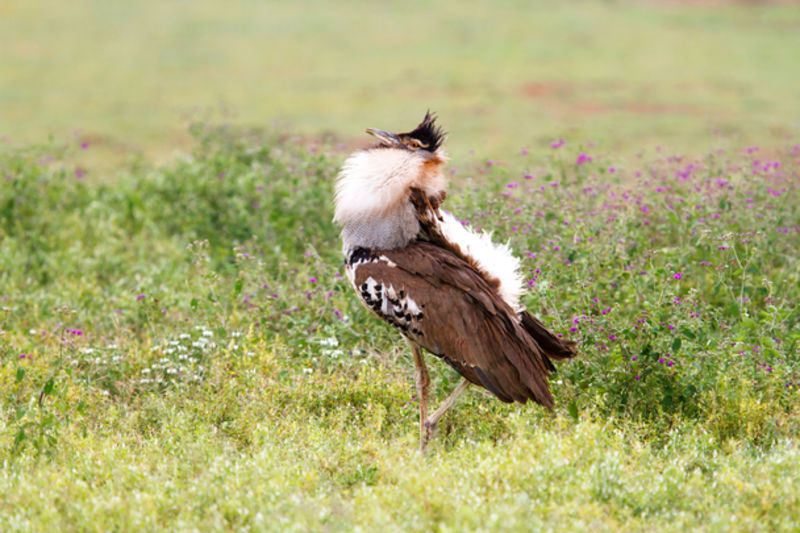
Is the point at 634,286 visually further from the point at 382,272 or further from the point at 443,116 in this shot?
the point at 443,116

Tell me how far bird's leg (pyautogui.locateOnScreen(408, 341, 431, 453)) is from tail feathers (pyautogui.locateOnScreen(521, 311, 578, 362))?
495 millimetres

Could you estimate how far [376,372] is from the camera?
4.80m

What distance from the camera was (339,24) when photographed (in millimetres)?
18734

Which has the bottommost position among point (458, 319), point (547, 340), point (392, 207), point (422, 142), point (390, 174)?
point (547, 340)

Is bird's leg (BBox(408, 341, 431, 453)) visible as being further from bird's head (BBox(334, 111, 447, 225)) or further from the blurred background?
the blurred background

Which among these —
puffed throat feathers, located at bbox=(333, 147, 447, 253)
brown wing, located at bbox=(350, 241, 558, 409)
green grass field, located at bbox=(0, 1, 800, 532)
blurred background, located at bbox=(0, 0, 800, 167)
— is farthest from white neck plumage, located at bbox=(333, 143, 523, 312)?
blurred background, located at bbox=(0, 0, 800, 167)

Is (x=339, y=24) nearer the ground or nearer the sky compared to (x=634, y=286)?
nearer the sky

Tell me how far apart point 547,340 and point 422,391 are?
0.61 m

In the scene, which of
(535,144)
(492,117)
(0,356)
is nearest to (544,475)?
(0,356)

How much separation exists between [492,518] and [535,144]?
8.54 metres

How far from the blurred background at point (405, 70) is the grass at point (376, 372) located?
4103 mm

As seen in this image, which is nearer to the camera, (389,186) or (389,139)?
(389,186)

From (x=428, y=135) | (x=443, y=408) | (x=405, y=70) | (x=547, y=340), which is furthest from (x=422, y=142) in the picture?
(x=405, y=70)

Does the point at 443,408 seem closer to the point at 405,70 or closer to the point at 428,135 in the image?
the point at 428,135
